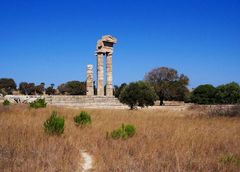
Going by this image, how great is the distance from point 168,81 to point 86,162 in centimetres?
6014

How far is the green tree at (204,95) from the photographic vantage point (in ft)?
209

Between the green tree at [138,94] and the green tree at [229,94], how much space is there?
28743mm

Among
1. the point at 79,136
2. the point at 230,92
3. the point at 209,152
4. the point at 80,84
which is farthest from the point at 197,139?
the point at 80,84

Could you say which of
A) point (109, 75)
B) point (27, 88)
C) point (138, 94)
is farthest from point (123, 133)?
point (27, 88)

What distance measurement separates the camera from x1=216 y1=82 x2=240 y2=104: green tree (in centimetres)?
6053

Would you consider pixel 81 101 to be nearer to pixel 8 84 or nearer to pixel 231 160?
pixel 231 160

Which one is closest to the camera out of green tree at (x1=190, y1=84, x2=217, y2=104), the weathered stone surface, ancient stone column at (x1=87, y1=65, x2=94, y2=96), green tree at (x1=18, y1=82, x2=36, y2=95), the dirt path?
the dirt path

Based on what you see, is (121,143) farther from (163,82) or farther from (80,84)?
(80,84)

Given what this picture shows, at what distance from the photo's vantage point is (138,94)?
3569 centimetres

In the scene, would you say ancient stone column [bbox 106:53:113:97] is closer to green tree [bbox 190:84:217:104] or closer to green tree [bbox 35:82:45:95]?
green tree [bbox 190:84:217:104]

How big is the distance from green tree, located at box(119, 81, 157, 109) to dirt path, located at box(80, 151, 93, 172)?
27.9 meters

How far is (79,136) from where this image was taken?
966 cm

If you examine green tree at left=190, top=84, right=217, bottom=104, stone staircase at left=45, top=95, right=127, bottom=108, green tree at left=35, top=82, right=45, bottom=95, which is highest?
green tree at left=35, top=82, right=45, bottom=95

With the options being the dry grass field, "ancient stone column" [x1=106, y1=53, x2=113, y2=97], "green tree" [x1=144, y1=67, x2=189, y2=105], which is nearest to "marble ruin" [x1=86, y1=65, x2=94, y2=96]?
"ancient stone column" [x1=106, y1=53, x2=113, y2=97]
